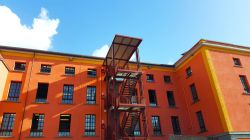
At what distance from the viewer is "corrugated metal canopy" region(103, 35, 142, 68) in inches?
939

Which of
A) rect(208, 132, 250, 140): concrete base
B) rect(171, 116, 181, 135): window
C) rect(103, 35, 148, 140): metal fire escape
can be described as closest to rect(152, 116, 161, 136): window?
rect(103, 35, 148, 140): metal fire escape

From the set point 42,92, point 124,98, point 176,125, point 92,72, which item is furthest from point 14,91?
point 176,125

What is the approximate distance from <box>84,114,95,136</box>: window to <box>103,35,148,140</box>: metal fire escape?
1.87m

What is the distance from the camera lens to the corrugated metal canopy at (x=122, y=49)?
23.8 metres

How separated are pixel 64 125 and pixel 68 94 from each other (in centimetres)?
390

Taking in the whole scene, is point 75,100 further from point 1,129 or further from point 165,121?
point 165,121

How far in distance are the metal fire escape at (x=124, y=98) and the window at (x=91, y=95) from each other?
2.00 meters

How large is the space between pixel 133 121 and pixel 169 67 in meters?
12.8

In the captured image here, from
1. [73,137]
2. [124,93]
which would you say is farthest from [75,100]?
[124,93]

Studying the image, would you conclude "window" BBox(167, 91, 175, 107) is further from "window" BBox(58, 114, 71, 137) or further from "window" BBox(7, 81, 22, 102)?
"window" BBox(7, 81, 22, 102)

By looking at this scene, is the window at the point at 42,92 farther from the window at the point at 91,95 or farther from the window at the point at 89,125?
the window at the point at 89,125

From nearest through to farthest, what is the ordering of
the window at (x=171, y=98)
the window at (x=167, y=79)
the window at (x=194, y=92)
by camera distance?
1. the window at (x=194, y=92)
2. the window at (x=171, y=98)
3. the window at (x=167, y=79)

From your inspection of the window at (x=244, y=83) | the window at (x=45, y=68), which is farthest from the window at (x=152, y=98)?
the window at (x=45, y=68)

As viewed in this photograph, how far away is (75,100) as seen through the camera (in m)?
25.7
